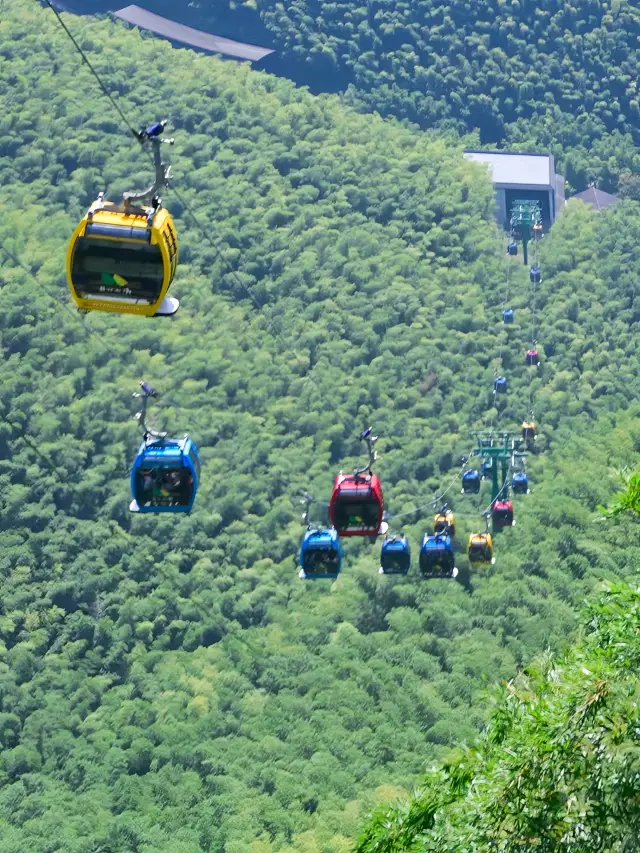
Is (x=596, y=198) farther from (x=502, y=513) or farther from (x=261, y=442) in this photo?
(x=502, y=513)

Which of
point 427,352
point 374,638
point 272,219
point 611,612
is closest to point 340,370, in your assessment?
point 427,352

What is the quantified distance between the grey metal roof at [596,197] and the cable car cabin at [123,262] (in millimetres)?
102832

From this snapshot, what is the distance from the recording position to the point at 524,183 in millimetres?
125938

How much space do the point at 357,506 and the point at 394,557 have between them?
34.6ft

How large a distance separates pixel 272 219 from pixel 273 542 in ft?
106

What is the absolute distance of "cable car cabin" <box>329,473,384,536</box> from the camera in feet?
137

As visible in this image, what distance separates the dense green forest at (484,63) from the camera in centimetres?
14688

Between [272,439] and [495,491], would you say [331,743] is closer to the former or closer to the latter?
[495,491]

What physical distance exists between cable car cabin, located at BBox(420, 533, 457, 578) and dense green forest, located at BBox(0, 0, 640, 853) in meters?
20.1

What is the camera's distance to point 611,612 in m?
21.0

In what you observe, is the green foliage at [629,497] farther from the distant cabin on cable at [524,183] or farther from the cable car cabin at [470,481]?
the distant cabin on cable at [524,183]

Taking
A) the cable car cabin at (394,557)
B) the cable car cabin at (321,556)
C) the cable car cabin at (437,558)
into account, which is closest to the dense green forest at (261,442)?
the cable car cabin at (394,557)

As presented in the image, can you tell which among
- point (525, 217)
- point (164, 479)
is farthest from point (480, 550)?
point (525, 217)

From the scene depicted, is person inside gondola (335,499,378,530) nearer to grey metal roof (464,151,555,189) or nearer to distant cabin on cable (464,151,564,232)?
distant cabin on cable (464,151,564,232)
